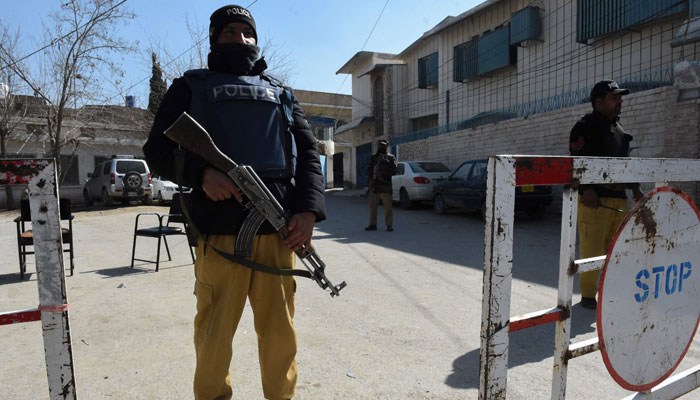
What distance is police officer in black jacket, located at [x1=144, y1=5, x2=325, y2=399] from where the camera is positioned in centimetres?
173

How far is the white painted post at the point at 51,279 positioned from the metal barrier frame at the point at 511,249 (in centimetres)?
123

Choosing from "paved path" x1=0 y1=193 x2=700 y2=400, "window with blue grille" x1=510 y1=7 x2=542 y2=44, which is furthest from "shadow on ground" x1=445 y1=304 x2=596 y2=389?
"window with blue grille" x1=510 y1=7 x2=542 y2=44

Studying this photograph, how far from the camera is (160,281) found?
15.4 feet

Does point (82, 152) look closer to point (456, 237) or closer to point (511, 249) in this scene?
point (456, 237)

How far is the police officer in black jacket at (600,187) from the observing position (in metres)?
3.29

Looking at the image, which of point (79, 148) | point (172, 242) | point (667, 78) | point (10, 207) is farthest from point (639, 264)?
point (79, 148)

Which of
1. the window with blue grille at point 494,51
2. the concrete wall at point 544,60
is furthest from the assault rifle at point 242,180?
the window with blue grille at point 494,51

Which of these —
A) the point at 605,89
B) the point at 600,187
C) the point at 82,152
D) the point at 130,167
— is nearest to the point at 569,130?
the point at 605,89

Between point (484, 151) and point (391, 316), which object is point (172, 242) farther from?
point (484, 151)

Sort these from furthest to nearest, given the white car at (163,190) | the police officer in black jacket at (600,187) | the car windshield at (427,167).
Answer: the white car at (163,190), the car windshield at (427,167), the police officer in black jacket at (600,187)

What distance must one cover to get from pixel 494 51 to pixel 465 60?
63.9 inches

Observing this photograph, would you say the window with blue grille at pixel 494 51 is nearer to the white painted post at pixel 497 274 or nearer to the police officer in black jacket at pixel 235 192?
the police officer in black jacket at pixel 235 192

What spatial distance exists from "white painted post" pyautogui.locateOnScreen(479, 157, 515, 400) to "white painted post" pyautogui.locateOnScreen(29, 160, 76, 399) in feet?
4.01

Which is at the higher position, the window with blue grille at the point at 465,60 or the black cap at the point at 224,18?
the window with blue grille at the point at 465,60
